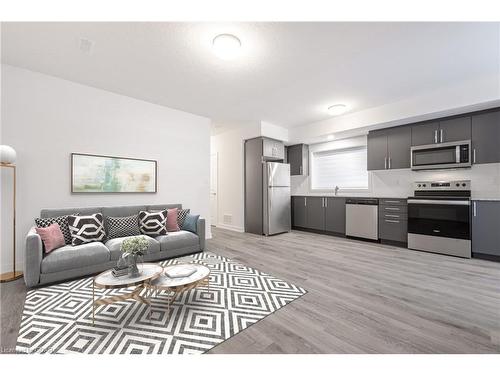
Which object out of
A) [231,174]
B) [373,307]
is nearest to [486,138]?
[373,307]

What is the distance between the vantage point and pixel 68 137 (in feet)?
11.0

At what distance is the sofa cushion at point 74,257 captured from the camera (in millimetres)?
2508

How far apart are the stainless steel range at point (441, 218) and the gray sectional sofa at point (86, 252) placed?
→ 151 inches

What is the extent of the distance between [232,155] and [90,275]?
13.6ft

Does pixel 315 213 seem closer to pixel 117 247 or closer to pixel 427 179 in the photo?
pixel 427 179

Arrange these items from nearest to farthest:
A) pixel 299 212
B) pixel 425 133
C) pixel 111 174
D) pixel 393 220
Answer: pixel 111 174
pixel 425 133
pixel 393 220
pixel 299 212

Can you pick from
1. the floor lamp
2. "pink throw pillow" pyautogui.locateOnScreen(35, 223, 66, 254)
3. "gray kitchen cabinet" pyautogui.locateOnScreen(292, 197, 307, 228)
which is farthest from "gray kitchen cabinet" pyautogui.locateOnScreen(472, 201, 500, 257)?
the floor lamp

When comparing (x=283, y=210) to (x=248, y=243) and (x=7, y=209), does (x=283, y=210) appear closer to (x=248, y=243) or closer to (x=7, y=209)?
(x=248, y=243)

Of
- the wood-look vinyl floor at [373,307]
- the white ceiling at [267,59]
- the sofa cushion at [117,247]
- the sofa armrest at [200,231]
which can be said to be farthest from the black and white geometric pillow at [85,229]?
the white ceiling at [267,59]

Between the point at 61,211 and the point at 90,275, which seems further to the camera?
the point at 61,211

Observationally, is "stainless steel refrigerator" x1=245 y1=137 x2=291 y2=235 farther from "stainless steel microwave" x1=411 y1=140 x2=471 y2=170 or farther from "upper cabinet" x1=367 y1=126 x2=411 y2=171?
"stainless steel microwave" x1=411 y1=140 x2=471 y2=170

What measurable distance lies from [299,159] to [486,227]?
12.4 feet
